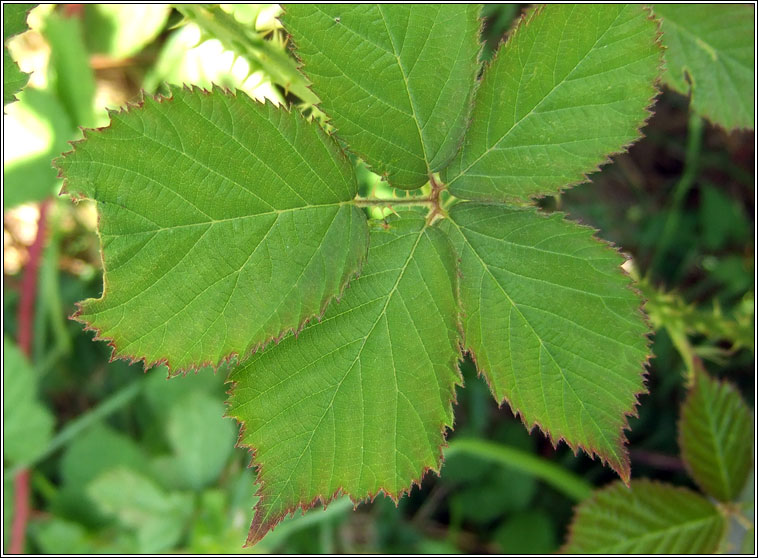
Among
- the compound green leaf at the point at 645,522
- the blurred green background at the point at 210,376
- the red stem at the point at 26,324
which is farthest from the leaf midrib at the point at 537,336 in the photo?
the red stem at the point at 26,324

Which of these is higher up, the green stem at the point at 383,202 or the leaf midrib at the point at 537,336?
the green stem at the point at 383,202

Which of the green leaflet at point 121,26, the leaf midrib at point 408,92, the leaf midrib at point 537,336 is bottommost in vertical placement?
the leaf midrib at point 537,336

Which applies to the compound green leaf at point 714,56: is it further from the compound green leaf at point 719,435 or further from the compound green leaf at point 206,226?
the compound green leaf at point 206,226

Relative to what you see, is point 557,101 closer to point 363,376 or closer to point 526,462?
point 363,376

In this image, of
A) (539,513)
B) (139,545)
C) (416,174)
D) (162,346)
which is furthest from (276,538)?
(416,174)

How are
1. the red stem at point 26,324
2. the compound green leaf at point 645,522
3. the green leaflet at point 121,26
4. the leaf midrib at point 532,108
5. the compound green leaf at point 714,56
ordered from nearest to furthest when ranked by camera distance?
1. the leaf midrib at point 532,108
2. the compound green leaf at point 714,56
3. the compound green leaf at point 645,522
4. the red stem at point 26,324
5. the green leaflet at point 121,26

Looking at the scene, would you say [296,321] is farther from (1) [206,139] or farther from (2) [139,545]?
(2) [139,545]

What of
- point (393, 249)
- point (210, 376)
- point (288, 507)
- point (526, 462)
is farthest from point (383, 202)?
point (210, 376)
